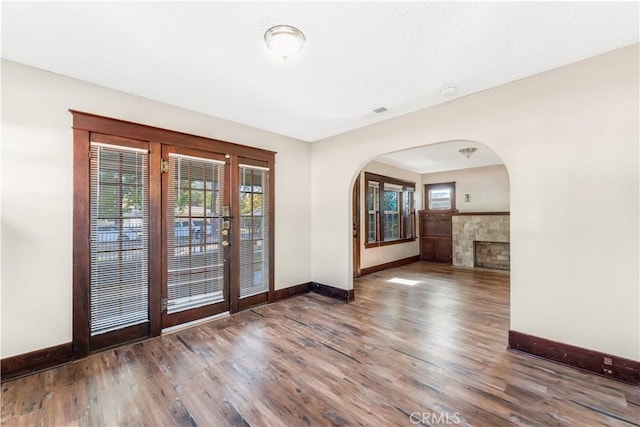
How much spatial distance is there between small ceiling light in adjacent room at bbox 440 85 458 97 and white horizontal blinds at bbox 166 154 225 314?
275cm

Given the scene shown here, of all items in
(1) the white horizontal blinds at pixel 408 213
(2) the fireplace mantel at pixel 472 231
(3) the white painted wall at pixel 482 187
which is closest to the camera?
(2) the fireplace mantel at pixel 472 231

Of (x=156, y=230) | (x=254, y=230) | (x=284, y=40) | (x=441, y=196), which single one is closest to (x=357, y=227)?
(x=254, y=230)

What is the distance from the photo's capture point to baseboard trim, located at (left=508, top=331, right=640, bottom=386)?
6.76 ft

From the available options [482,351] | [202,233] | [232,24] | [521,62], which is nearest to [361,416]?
[482,351]

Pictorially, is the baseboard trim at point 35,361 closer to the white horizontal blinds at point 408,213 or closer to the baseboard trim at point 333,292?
the baseboard trim at point 333,292

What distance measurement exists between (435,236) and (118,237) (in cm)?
729

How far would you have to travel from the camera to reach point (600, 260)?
7.17ft

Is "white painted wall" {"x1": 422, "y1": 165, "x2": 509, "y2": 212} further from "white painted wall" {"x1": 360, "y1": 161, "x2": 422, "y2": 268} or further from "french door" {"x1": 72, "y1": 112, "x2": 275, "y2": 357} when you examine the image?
"french door" {"x1": 72, "y1": 112, "x2": 275, "y2": 357}

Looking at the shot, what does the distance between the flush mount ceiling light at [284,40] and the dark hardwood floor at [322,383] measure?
258cm

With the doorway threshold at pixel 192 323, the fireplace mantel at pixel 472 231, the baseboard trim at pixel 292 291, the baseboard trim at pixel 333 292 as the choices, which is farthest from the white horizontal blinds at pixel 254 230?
the fireplace mantel at pixel 472 231

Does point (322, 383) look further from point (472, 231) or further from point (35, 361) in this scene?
point (472, 231)

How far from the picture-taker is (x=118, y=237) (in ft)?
8.88

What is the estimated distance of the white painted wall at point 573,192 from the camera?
2092 mm

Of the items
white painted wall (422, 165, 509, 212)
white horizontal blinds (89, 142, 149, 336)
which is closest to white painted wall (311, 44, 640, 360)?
white horizontal blinds (89, 142, 149, 336)
